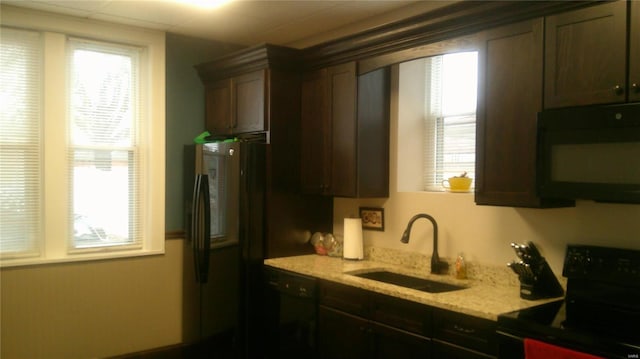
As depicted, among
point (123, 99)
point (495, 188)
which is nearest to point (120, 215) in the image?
point (123, 99)

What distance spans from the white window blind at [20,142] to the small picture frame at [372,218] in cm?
226

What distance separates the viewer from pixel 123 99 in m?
3.91

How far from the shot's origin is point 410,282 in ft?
10.1

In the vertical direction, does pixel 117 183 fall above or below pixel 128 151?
below

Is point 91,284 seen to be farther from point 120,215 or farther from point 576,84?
point 576,84

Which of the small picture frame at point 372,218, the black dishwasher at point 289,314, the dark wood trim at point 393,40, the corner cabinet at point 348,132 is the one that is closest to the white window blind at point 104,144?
the dark wood trim at point 393,40

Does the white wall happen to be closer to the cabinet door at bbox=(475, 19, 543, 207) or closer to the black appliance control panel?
the black appliance control panel

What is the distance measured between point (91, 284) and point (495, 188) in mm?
2870

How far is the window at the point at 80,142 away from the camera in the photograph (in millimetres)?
3508

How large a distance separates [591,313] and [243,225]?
2.13 meters

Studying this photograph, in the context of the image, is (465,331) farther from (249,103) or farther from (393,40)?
(249,103)

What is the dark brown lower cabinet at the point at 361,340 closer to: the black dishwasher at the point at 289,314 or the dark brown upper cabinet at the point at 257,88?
the black dishwasher at the point at 289,314

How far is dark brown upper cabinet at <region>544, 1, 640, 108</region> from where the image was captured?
2.10m

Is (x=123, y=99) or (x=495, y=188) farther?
(x=123, y=99)
